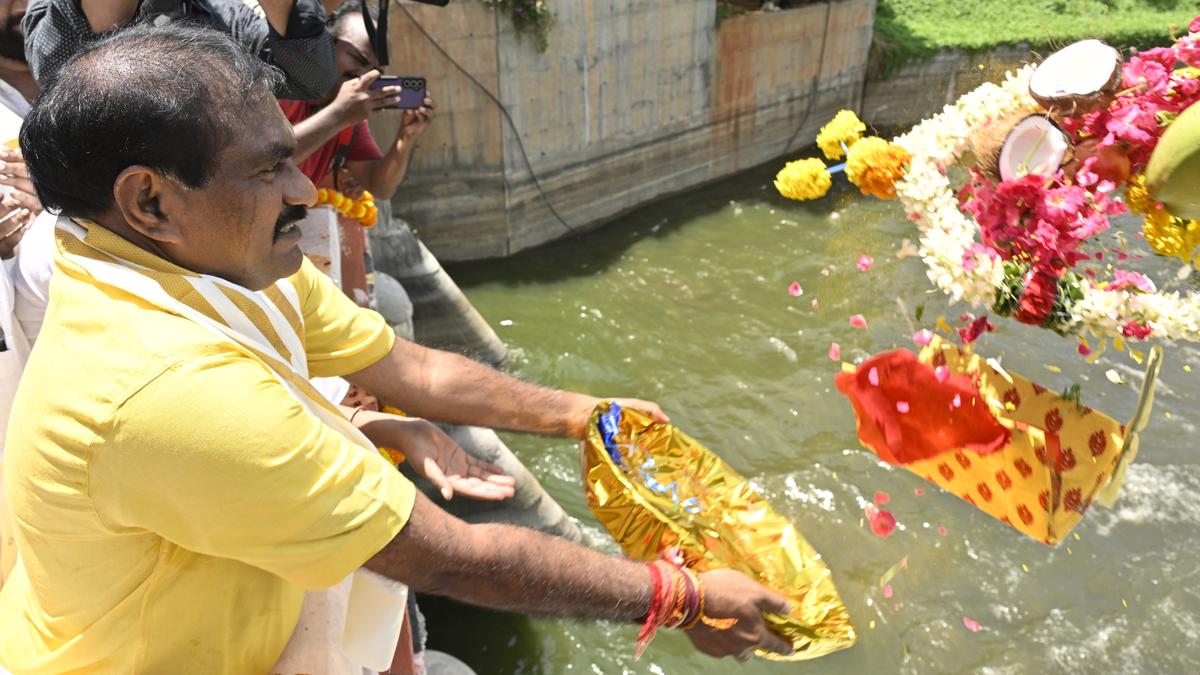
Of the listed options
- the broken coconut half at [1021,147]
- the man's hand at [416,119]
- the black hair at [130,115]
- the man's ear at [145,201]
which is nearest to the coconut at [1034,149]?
the broken coconut half at [1021,147]

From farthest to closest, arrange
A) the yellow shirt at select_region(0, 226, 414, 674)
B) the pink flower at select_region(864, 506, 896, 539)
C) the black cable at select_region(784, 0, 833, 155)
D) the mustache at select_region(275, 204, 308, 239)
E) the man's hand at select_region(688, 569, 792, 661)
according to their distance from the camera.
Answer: the black cable at select_region(784, 0, 833, 155) → the pink flower at select_region(864, 506, 896, 539) → the man's hand at select_region(688, 569, 792, 661) → the mustache at select_region(275, 204, 308, 239) → the yellow shirt at select_region(0, 226, 414, 674)

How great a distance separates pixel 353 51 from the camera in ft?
13.9

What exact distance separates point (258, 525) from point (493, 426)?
111cm

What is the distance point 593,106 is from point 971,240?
23.4ft

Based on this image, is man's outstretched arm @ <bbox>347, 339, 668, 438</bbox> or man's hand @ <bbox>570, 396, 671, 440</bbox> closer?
man's outstretched arm @ <bbox>347, 339, 668, 438</bbox>

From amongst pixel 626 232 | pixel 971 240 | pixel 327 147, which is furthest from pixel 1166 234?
pixel 626 232

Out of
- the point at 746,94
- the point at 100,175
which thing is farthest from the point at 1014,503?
the point at 746,94

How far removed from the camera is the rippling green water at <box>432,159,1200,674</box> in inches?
191

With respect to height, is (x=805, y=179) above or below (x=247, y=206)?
below

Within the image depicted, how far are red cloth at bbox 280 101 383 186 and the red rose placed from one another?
2716 millimetres

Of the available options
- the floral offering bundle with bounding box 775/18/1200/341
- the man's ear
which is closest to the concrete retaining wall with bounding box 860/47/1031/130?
the floral offering bundle with bounding box 775/18/1200/341

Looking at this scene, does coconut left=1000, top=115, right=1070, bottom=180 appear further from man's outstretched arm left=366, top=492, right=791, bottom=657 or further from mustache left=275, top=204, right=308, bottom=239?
mustache left=275, top=204, right=308, bottom=239

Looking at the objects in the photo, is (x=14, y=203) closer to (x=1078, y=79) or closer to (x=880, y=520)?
(x=1078, y=79)

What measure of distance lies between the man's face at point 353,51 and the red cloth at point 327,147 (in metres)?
0.24
